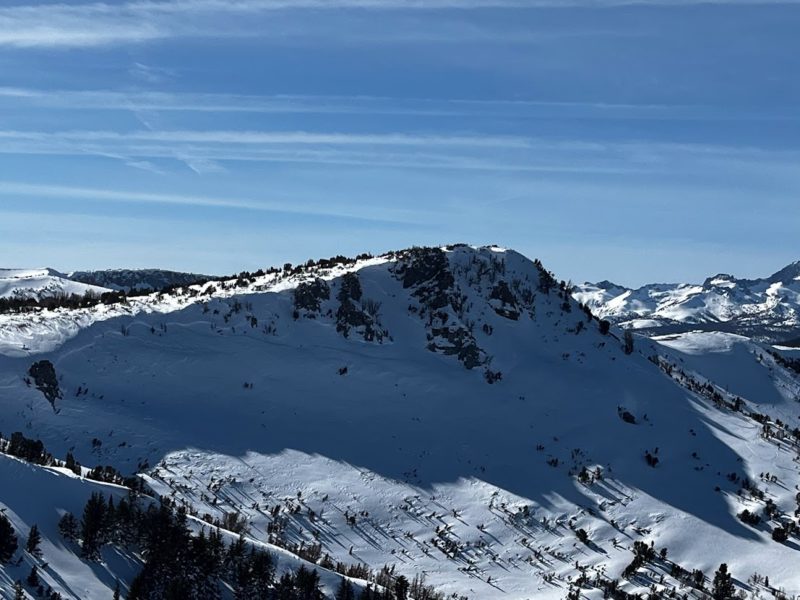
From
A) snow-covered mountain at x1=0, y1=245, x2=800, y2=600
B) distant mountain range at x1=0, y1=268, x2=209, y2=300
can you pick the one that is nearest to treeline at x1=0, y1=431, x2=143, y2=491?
snow-covered mountain at x1=0, y1=245, x2=800, y2=600

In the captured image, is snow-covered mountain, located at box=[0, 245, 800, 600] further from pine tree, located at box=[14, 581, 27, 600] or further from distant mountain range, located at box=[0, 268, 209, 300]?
distant mountain range, located at box=[0, 268, 209, 300]

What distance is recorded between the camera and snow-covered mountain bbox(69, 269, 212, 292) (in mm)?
104625

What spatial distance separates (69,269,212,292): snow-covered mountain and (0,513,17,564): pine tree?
9137 cm

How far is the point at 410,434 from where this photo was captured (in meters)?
29.5

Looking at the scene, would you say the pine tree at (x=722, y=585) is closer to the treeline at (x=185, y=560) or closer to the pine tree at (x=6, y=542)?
the treeline at (x=185, y=560)

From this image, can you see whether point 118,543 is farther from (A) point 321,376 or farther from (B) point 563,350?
(B) point 563,350

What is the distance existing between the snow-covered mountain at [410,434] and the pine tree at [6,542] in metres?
Answer: 0.23

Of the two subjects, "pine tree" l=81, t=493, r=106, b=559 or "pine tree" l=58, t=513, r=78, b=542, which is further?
"pine tree" l=58, t=513, r=78, b=542

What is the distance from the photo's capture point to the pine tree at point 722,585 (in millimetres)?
19906

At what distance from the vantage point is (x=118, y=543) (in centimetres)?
1580

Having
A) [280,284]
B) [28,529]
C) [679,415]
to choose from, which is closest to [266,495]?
[28,529]

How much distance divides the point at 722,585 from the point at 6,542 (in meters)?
18.9

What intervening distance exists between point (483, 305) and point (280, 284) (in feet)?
39.6

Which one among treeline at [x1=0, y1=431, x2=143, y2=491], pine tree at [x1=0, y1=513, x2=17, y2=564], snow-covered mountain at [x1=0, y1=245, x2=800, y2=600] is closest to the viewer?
Answer: pine tree at [x1=0, y1=513, x2=17, y2=564]
